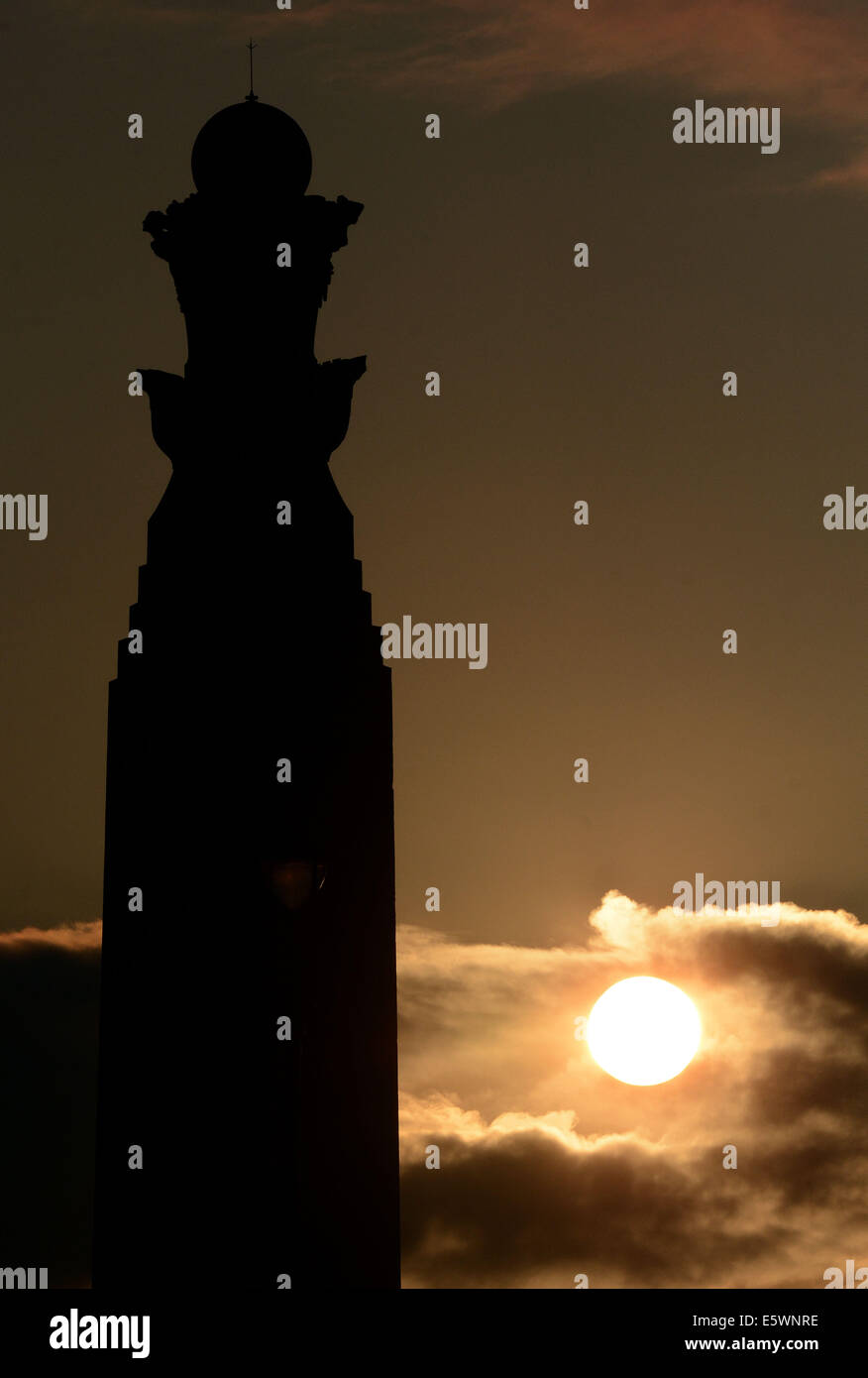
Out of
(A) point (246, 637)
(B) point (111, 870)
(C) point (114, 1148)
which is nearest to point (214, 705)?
(A) point (246, 637)

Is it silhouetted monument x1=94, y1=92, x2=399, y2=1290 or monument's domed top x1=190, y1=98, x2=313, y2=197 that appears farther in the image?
monument's domed top x1=190, y1=98, x2=313, y2=197

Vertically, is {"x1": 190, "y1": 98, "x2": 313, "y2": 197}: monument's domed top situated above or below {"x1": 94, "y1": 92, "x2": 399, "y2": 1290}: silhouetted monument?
above

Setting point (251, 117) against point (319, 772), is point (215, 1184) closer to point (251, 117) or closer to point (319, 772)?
point (319, 772)

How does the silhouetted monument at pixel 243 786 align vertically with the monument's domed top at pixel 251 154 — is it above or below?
below

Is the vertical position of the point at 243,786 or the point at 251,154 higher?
the point at 251,154

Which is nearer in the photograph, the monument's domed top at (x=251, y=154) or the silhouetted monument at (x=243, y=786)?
the silhouetted monument at (x=243, y=786)
